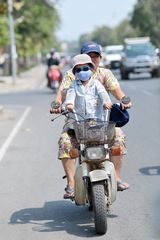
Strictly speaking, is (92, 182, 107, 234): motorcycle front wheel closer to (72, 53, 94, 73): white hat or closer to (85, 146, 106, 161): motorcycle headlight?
(85, 146, 106, 161): motorcycle headlight

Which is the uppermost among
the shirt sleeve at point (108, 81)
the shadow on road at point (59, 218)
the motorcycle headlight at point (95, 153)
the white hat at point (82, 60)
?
the white hat at point (82, 60)

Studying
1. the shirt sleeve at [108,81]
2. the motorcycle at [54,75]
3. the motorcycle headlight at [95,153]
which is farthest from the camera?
the motorcycle at [54,75]

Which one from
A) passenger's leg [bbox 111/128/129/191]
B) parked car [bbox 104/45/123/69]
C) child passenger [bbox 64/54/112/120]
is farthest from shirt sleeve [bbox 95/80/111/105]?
parked car [bbox 104/45/123/69]

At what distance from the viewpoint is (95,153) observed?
24.7 feet

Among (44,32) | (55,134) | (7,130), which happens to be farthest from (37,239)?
(44,32)

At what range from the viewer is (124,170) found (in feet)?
37.0

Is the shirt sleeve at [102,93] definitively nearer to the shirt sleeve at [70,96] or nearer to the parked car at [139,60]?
the shirt sleeve at [70,96]

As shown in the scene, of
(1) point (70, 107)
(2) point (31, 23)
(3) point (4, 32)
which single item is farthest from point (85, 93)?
(2) point (31, 23)

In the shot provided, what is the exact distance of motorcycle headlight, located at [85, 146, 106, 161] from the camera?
24.7 feet

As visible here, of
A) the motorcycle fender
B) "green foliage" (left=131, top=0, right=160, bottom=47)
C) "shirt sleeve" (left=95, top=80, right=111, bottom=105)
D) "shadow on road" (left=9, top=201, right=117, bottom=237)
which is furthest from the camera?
"green foliage" (left=131, top=0, right=160, bottom=47)

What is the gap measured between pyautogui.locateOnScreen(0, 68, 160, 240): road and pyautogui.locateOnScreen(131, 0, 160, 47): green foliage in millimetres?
78276

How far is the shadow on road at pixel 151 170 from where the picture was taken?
10.9 meters

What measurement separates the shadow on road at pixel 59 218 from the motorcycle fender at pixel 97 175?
51 centimetres

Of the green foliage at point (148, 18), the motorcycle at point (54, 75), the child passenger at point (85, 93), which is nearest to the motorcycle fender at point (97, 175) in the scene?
the child passenger at point (85, 93)
